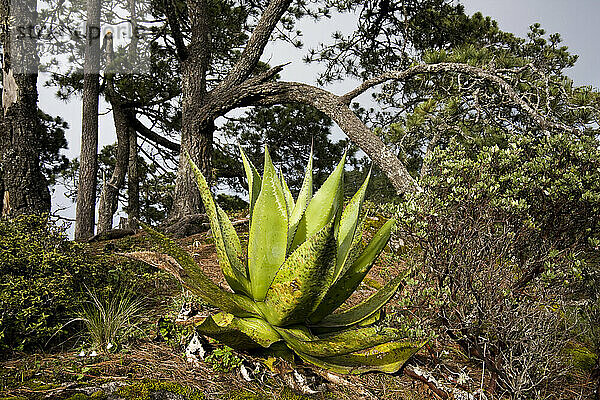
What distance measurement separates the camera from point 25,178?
5836mm

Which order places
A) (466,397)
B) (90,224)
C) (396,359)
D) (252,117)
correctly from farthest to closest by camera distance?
(252,117) → (90,224) → (466,397) → (396,359)

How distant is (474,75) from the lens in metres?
5.70

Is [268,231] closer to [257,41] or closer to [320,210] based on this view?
[320,210]

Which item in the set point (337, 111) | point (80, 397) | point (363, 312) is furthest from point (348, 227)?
point (337, 111)

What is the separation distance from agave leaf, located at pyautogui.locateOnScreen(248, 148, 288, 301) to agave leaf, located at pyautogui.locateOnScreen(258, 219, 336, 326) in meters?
0.14

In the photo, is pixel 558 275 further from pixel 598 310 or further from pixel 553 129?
pixel 553 129

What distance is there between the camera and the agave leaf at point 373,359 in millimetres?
2156

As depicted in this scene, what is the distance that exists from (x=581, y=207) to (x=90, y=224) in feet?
27.5

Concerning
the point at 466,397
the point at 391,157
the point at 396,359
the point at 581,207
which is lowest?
the point at 466,397

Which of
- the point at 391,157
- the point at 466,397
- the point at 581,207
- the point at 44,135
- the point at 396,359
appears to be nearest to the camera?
the point at 396,359

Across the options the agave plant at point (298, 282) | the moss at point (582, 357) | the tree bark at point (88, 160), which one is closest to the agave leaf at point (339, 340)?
the agave plant at point (298, 282)

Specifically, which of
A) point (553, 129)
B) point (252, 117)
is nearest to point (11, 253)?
point (553, 129)

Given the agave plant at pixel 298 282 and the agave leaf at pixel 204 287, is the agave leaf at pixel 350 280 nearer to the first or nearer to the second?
the agave plant at pixel 298 282

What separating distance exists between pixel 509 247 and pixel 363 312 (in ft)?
3.47
